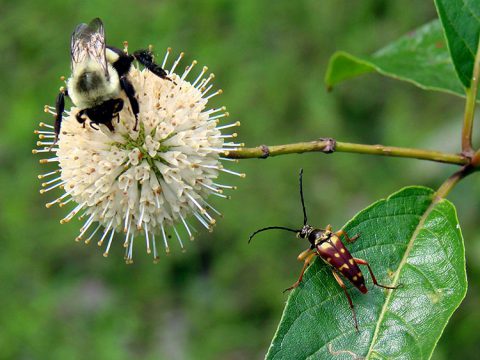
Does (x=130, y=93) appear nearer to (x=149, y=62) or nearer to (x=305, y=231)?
(x=149, y=62)

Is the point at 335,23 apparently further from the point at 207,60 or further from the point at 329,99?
the point at 207,60

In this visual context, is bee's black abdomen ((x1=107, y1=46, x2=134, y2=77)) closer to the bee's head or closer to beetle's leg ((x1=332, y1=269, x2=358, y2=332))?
the bee's head

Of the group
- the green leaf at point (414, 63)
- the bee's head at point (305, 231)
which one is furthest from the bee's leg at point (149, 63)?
the green leaf at point (414, 63)

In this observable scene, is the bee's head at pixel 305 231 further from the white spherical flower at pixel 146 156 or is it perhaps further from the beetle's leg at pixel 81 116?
the beetle's leg at pixel 81 116

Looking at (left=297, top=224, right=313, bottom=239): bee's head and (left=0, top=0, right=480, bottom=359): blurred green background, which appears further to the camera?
(left=0, top=0, right=480, bottom=359): blurred green background

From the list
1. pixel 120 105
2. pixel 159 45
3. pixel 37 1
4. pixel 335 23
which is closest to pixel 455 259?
pixel 120 105

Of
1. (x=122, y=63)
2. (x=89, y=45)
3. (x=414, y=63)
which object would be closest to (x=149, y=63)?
(x=122, y=63)

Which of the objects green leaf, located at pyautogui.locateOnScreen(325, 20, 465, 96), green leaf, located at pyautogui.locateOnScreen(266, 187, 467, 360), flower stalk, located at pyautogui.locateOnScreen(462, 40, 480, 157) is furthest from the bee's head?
green leaf, located at pyautogui.locateOnScreen(325, 20, 465, 96)

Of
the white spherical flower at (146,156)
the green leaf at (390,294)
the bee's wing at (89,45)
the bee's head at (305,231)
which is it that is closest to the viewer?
the green leaf at (390,294)
